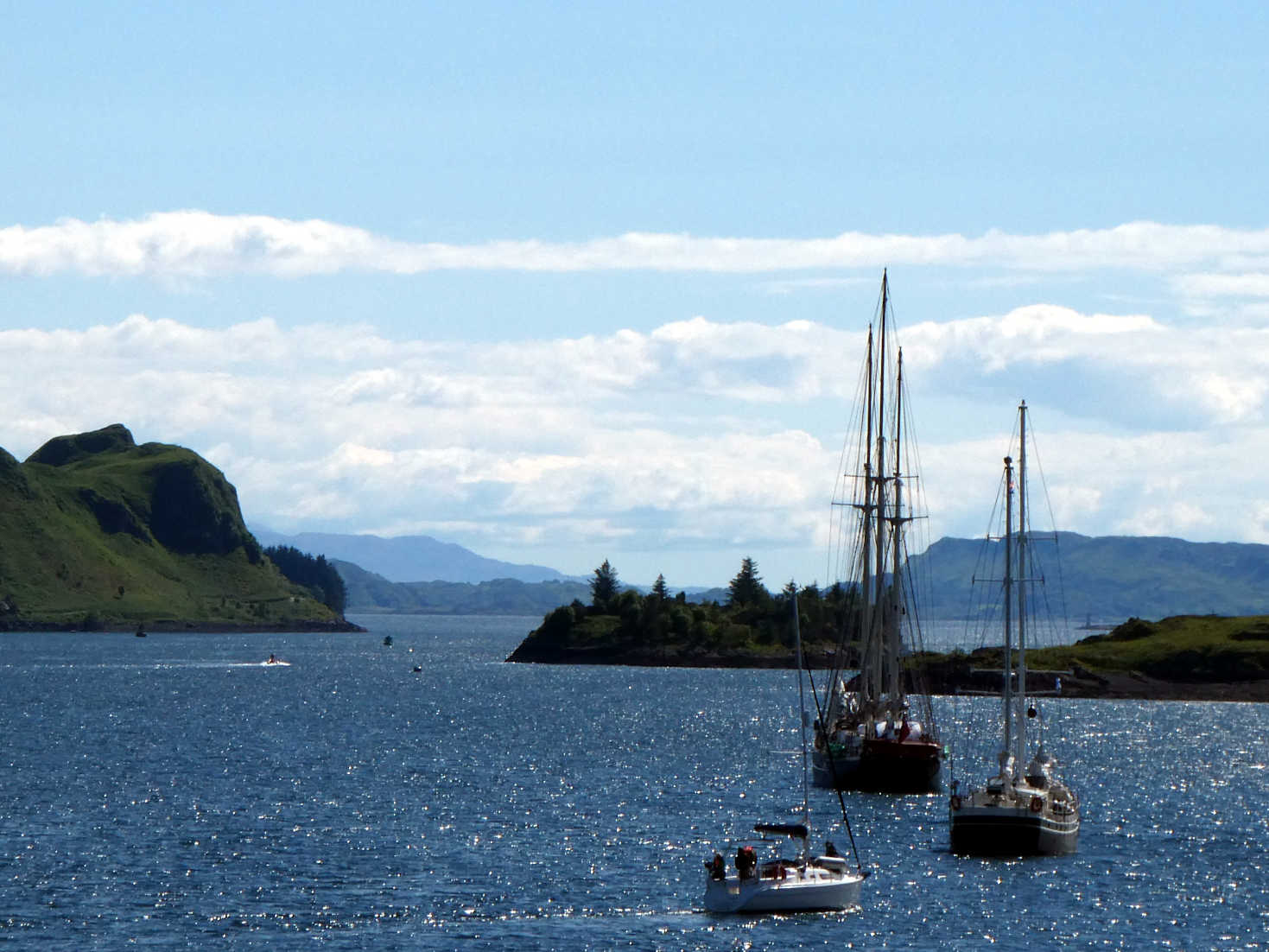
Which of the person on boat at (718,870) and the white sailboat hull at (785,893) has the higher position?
the person on boat at (718,870)

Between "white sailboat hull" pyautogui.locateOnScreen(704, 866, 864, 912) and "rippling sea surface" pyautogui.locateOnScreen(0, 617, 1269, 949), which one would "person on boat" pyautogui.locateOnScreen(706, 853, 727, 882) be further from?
"rippling sea surface" pyautogui.locateOnScreen(0, 617, 1269, 949)

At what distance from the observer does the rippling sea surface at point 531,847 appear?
63.7 meters

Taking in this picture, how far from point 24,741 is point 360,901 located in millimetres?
→ 80290

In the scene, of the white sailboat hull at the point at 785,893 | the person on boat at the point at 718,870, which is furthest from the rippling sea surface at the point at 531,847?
the person on boat at the point at 718,870

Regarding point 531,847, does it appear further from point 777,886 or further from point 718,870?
point 777,886

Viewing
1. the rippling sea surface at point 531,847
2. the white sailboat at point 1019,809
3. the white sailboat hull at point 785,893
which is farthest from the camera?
the white sailboat at point 1019,809

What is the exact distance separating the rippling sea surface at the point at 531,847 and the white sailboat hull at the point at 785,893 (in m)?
0.64

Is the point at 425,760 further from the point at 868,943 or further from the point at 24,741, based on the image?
the point at 868,943

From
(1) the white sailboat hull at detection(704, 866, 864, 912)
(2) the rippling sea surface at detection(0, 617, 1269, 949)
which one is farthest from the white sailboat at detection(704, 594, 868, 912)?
(2) the rippling sea surface at detection(0, 617, 1269, 949)

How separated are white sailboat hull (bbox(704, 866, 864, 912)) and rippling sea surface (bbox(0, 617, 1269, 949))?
643 millimetres

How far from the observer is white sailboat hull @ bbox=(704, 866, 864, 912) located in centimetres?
6606

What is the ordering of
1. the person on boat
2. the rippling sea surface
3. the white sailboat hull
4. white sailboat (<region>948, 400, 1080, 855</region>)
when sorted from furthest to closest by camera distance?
white sailboat (<region>948, 400, 1080, 855</region>)
the person on boat
the white sailboat hull
the rippling sea surface

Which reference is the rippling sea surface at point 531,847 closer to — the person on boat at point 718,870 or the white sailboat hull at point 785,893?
the white sailboat hull at point 785,893

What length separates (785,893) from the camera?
6638 cm
